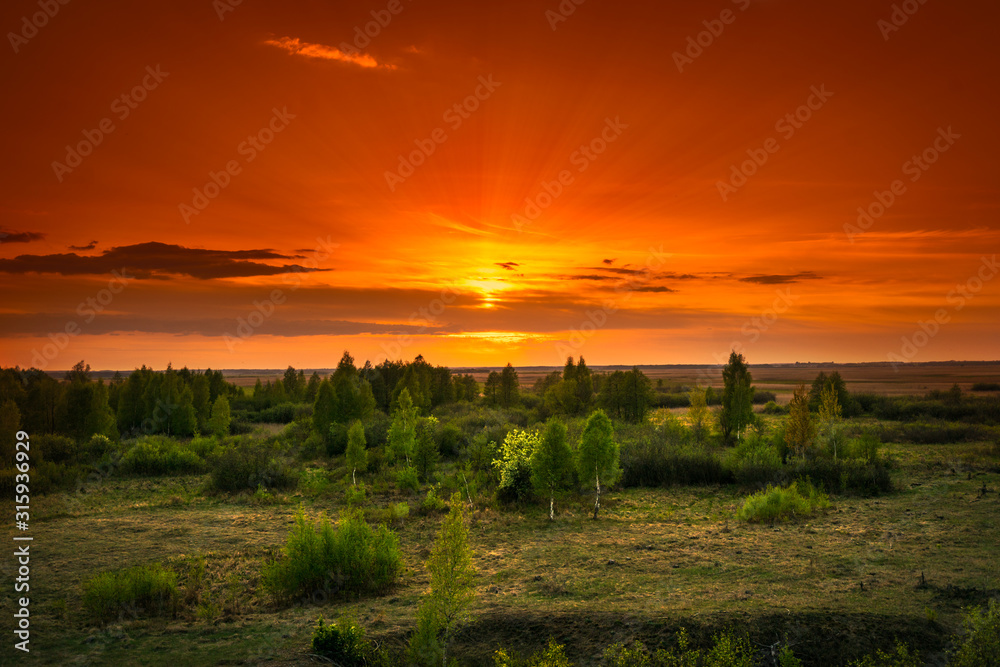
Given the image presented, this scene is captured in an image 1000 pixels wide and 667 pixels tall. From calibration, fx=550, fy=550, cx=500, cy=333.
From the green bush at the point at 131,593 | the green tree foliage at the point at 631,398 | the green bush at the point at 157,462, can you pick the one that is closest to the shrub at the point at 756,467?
the green bush at the point at 131,593

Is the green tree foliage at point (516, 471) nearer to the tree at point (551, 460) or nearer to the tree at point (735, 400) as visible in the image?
the tree at point (551, 460)

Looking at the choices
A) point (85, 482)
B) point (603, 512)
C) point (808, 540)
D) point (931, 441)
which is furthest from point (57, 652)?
point (931, 441)

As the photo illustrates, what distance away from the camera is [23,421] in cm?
4219

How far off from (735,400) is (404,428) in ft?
Result: 87.4

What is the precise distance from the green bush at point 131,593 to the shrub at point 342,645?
5.33 meters

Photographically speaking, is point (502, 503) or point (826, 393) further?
point (826, 393)

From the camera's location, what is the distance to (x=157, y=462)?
35.6m

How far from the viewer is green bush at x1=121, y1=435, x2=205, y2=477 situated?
35.3 metres

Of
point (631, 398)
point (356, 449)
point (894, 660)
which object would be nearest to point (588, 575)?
point (894, 660)

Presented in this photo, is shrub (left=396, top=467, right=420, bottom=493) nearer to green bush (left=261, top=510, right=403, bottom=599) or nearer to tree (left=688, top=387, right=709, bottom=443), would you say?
green bush (left=261, top=510, right=403, bottom=599)

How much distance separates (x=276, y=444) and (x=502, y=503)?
78.6 ft

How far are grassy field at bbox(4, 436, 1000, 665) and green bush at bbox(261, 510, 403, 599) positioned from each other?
0.50 meters

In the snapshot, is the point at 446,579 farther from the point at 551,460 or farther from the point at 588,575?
the point at 551,460

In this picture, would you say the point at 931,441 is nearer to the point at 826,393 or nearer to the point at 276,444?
the point at 826,393
